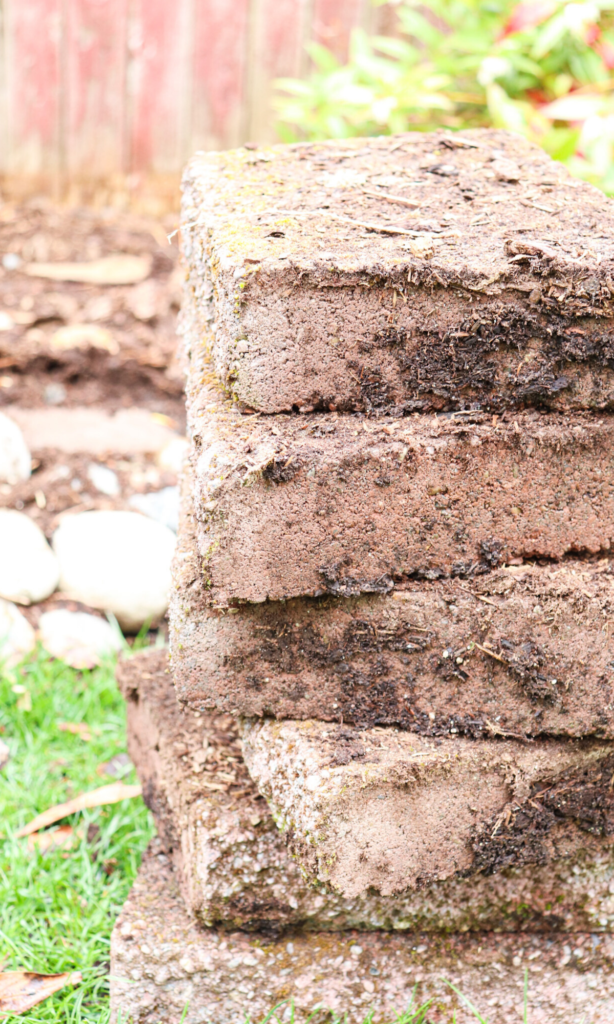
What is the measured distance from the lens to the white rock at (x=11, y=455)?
139 inches

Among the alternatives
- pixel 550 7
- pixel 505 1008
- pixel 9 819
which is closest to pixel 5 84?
pixel 550 7

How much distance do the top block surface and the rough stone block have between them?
1.94 ft

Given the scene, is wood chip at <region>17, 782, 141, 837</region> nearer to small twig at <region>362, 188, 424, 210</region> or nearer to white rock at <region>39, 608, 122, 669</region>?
white rock at <region>39, 608, 122, 669</region>

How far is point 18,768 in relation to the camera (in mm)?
2672

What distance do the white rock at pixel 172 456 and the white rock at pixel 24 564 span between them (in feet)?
2.06

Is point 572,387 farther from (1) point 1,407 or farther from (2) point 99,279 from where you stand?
(2) point 99,279

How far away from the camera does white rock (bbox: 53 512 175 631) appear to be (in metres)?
3.23

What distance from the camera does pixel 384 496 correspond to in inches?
67.0

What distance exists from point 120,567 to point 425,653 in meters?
1.62

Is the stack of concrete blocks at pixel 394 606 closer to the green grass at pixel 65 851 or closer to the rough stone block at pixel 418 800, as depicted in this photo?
the rough stone block at pixel 418 800

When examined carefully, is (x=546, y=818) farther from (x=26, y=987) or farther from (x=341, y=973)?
(x=26, y=987)

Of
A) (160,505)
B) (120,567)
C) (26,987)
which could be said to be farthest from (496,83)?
(26,987)

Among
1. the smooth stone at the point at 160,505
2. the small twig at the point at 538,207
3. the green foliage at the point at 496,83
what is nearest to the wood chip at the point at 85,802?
the smooth stone at the point at 160,505

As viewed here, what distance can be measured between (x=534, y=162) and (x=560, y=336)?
0.72 meters
